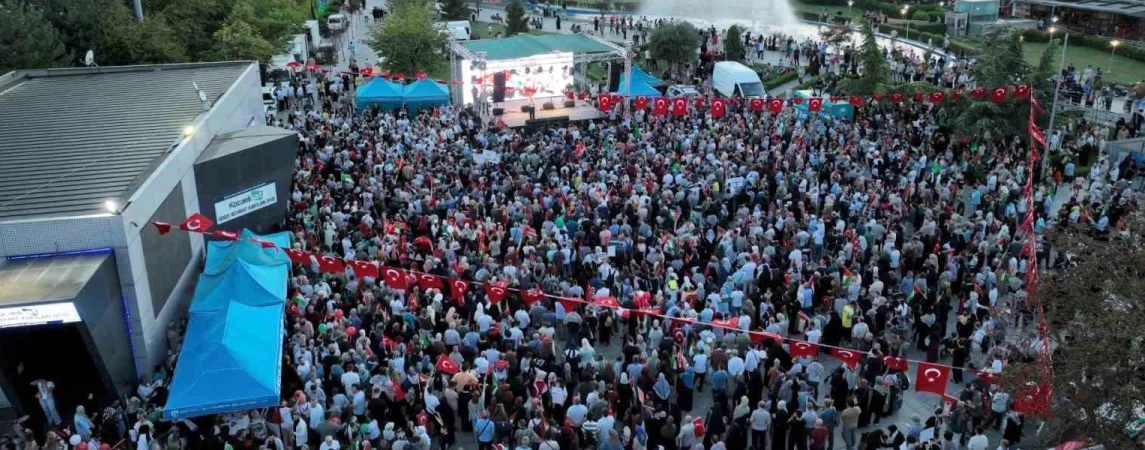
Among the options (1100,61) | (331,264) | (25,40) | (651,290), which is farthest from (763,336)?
(1100,61)

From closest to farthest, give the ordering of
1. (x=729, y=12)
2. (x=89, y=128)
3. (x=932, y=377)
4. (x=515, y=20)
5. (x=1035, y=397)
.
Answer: (x=1035, y=397) < (x=932, y=377) < (x=89, y=128) < (x=515, y=20) < (x=729, y=12)

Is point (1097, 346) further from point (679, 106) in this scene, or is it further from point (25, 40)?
point (25, 40)

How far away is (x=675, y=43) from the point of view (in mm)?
39000

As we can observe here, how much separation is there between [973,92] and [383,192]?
51.2 ft

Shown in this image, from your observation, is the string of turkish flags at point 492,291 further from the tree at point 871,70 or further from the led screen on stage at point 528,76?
the tree at point 871,70

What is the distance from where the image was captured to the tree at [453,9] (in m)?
53.4

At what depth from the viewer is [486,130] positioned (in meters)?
28.2

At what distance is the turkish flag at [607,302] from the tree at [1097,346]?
19.5 ft

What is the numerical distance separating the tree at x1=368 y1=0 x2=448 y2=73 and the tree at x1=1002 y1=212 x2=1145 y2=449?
27738mm

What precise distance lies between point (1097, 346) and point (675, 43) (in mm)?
30282

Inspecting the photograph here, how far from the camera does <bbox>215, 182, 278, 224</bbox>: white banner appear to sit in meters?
18.6

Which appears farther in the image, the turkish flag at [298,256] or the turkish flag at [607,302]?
the turkish flag at [298,256]

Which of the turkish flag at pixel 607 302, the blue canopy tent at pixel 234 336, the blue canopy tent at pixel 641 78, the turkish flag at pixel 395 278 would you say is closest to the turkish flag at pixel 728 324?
the turkish flag at pixel 607 302

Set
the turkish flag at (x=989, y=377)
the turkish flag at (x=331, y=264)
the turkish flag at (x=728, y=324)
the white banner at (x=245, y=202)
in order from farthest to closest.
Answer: the white banner at (x=245, y=202)
the turkish flag at (x=331, y=264)
the turkish flag at (x=728, y=324)
the turkish flag at (x=989, y=377)
